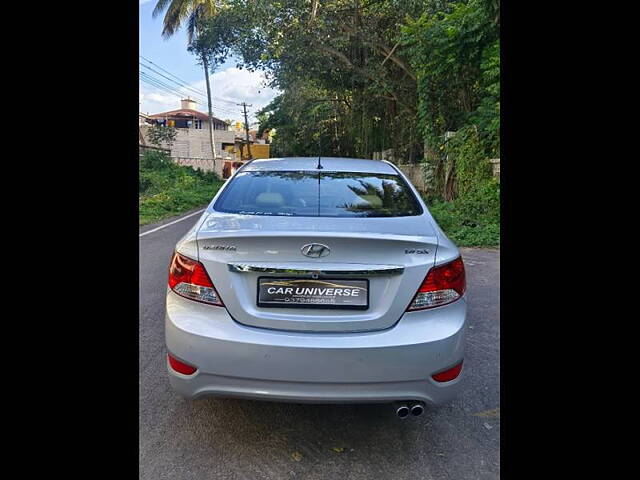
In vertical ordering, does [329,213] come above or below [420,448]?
above

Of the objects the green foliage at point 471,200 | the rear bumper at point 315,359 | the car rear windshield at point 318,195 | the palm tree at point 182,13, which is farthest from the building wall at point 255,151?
the rear bumper at point 315,359

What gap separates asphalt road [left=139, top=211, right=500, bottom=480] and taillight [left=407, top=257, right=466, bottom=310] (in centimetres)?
82

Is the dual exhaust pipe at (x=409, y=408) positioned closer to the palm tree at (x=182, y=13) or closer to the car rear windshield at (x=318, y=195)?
the car rear windshield at (x=318, y=195)

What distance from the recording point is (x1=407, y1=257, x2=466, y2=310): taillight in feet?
6.72

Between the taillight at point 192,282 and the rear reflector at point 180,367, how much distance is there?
308mm

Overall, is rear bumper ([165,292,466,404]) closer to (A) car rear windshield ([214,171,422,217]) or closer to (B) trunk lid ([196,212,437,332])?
(B) trunk lid ([196,212,437,332])

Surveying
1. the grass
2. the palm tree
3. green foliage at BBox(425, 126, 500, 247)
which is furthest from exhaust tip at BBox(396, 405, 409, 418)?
the palm tree

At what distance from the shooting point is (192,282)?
208cm

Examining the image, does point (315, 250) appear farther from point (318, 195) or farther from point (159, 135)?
point (159, 135)

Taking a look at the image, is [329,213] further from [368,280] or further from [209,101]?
[209,101]

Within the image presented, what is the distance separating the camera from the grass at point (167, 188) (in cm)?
1396

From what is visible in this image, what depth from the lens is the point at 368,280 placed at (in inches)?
79.1
